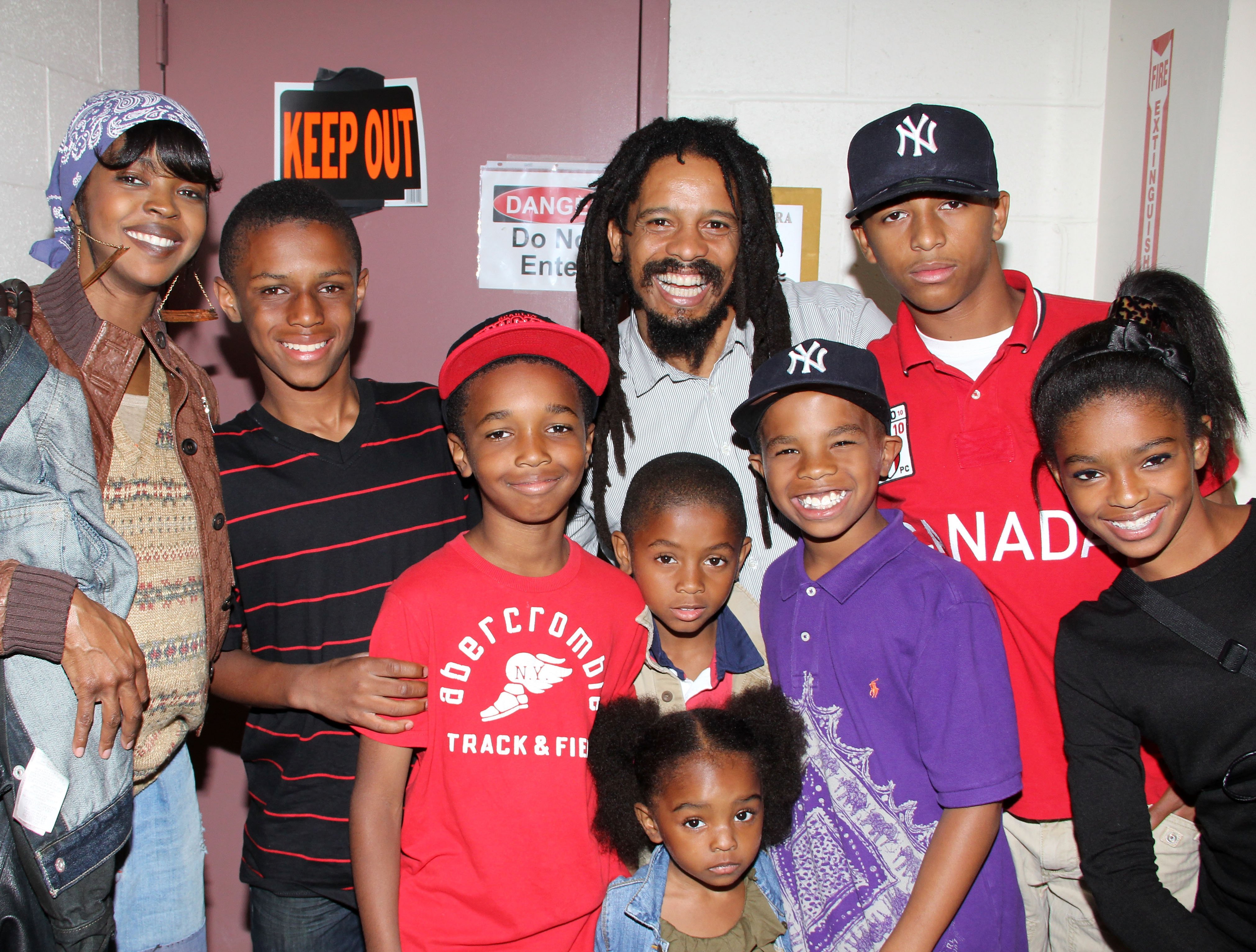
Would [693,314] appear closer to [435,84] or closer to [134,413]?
[134,413]

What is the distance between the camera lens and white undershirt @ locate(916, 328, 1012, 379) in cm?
188

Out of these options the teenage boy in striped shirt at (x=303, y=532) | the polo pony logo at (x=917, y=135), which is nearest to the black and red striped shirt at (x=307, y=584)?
the teenage boy in striped shirt at (x=303, y=532)

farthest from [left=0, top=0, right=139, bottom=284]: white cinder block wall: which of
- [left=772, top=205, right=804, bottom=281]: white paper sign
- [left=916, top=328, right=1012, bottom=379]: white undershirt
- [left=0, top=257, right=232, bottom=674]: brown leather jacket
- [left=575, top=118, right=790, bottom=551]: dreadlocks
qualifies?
[left=916, top=328, right=1012, bottom=379]: white undershirt

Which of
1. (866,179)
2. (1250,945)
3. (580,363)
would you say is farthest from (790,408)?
(1250,945)

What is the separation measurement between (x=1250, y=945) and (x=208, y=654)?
2.05m

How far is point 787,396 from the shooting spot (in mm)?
1721

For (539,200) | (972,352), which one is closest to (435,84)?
(539,200)

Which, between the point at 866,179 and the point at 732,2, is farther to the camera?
the point at 732,2

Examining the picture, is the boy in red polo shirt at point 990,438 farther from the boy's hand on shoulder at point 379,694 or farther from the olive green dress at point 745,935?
the boy's hand on shoulder at point 379,694

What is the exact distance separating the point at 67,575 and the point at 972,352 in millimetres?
1842

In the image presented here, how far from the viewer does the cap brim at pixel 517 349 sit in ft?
5.77

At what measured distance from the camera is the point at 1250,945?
1.44 metres

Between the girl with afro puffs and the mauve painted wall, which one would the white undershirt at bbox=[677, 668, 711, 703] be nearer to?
the girl with afro puffs

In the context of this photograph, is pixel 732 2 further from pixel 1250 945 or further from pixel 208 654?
pixel 1250 945
